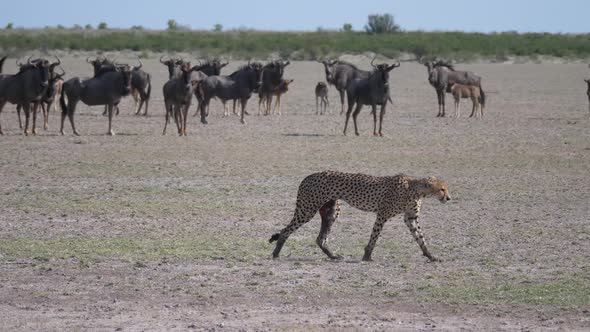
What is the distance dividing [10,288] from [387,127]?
64.8 ft

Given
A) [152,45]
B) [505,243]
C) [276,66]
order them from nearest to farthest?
[505,243] < [276,66] < [152,45]

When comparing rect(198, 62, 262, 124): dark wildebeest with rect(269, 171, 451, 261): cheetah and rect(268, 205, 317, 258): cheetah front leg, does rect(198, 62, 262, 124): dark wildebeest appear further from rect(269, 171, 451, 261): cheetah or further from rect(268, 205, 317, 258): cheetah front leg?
Result: rect(269, 171, 451, 261): cheetah

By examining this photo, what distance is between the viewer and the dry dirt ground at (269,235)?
10008 millimetres

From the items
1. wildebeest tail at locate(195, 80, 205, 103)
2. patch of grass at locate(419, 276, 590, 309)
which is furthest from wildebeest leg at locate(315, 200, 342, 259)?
wildebeest tail at locate(195, 80, 205, 103)

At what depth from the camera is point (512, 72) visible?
6531 cm

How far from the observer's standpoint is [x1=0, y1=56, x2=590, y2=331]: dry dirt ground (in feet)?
32.8

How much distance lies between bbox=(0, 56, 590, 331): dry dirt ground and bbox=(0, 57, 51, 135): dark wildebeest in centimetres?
79

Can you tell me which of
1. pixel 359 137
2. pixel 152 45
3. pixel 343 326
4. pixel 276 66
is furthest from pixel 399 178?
pixel 152 45

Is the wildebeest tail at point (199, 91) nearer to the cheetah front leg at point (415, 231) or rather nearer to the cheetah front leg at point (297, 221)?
the cheetah front leg at point (297, 221)

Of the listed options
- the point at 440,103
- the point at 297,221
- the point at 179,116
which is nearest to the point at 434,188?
the point at 297,221

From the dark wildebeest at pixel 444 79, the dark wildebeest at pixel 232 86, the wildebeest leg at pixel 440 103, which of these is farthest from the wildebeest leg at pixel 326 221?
the dark wildebeest at pixel 444 79

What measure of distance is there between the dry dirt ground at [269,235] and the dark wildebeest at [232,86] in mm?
2859

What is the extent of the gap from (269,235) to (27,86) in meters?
14.2

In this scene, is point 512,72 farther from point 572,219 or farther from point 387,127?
point 572,219
